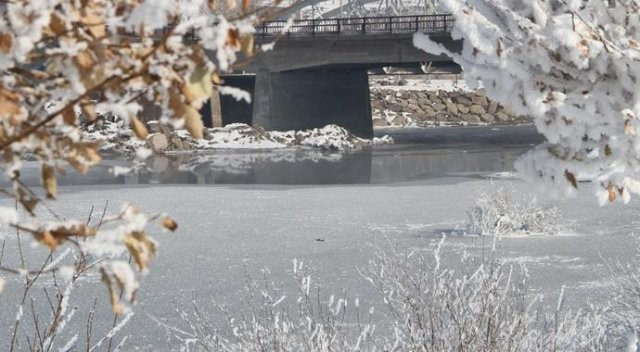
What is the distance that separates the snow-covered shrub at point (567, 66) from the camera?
4.06 metres

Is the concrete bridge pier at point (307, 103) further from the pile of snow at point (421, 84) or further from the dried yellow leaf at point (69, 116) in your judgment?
the dried yellow leaf at point (69, 116)

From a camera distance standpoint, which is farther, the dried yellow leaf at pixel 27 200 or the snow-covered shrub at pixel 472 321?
the snow-covered shrub at pixel 472 321

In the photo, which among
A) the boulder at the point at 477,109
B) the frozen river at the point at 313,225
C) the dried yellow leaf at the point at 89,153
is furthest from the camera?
the boulder at the point at 477,109

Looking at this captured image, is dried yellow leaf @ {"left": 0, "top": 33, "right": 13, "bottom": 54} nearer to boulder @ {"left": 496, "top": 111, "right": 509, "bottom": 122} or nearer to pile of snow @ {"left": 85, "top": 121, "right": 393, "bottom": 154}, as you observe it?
pile of snow @ {"left": 85, "top": 121, "right": 393, "bottom": 154}

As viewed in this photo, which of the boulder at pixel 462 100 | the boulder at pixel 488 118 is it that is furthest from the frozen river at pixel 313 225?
the boulder at pixel 462 100

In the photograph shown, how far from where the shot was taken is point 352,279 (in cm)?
1109

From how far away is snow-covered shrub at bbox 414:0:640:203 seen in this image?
4059 millimetres

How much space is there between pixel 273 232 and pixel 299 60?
3122cm

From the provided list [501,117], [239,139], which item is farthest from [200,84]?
[501,117]

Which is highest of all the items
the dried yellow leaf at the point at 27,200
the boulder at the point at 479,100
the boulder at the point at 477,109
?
the boulder at the point at 479,100

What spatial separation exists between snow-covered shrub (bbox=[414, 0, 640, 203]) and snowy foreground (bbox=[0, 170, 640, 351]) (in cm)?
183

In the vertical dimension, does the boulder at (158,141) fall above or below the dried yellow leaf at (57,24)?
above

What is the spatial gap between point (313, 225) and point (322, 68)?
33.0 metres

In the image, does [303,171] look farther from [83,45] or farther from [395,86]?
[395,86]
